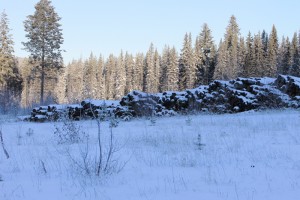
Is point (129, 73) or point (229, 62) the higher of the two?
point (129, 73)

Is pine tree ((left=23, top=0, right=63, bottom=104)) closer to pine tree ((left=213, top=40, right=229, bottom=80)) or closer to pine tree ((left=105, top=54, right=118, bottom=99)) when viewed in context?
pine tree ((left=213, top=40, right=229, bottom=80))

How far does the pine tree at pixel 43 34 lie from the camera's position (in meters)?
30.2

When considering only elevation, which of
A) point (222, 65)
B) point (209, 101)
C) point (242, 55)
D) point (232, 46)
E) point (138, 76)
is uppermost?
point (232, 46)

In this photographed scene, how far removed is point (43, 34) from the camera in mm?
30359

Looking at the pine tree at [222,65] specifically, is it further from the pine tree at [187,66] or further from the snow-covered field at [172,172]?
the snow-covered field at [172,172]

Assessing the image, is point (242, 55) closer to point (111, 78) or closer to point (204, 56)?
point (204, 56)

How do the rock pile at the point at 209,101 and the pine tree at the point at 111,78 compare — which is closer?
the rock pile at the point at 209,101

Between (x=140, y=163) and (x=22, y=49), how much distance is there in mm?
27965

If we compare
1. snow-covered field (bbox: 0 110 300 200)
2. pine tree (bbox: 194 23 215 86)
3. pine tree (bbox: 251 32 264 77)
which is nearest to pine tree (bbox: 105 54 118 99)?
pine tree (bbox: 194 23 215 86)

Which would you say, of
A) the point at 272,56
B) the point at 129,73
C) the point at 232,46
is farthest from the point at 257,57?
the point at 129,73

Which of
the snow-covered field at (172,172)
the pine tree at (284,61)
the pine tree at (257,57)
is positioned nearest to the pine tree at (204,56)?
the pine tree at (257,57)

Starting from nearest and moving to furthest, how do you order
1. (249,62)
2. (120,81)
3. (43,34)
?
(43,34) → (249,62) → (120,81)

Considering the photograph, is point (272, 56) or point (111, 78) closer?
point (272, 56)

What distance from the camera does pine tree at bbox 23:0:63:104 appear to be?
30.2m
